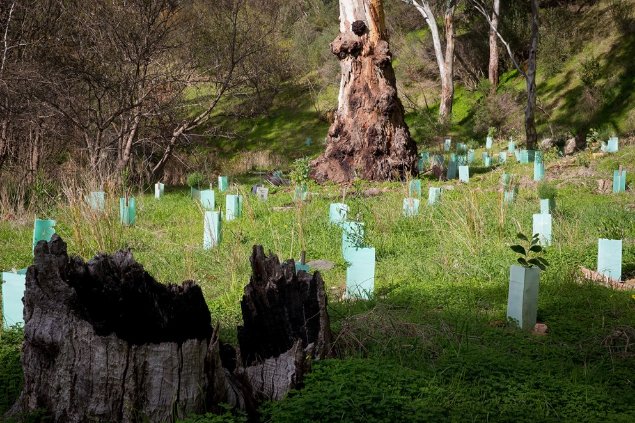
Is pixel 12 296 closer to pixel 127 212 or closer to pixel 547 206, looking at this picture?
pixel 127 212

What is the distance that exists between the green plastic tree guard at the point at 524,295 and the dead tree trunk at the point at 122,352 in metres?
1.98

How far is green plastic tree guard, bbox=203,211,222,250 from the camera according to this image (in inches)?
328

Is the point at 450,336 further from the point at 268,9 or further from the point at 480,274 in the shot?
the point at 268,9

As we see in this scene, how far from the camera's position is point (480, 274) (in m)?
7.04

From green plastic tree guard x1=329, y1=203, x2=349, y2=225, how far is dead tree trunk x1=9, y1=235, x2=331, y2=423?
185 inches

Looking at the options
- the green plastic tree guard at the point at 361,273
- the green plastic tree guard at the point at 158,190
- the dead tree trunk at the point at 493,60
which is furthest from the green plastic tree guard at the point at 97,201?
the dead tree trunk at the point at 493,60

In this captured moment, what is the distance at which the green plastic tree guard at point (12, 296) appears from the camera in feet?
17.4

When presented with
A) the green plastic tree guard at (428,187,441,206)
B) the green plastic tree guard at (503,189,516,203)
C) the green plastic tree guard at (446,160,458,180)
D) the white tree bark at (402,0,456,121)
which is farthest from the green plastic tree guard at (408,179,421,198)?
the white tree bark at (402,0,456,121)

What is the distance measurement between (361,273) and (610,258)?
83.3 inches

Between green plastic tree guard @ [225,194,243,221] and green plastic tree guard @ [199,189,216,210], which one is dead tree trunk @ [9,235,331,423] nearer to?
green plastic tree guard @ [225,194,243,221]

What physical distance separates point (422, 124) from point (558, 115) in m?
3.94

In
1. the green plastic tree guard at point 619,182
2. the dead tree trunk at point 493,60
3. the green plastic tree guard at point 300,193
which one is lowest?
the green plastic tree guard at point 300,193

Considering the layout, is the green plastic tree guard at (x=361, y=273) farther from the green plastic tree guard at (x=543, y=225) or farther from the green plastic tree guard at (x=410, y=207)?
the green plastic tree guard at (x=410, y=207)

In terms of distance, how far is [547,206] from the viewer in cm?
883
